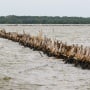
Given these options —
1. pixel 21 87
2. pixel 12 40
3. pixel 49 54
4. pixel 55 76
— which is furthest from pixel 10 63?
pixel 12 40

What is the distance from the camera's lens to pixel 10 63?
86.9ft

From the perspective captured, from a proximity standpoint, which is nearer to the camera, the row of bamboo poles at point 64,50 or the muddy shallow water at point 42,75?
the muddy shallow water at point 42,75

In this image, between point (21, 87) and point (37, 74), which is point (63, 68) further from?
point (21, 87)

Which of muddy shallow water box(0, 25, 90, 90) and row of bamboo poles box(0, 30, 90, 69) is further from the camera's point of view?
row of bamboo poles box(0, 30, 90, 69)

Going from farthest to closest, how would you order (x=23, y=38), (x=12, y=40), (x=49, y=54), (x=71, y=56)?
1. (x=12, y=40)
2. (x=23, y=38)
3. (x=49, y=54)
4. (x=71, y=56)

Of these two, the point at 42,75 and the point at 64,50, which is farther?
the point at 64,50

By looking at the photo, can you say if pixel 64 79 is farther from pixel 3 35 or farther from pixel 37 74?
pixel 3 35

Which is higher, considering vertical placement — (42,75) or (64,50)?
(64,50)

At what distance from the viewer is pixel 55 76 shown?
67.6 feet

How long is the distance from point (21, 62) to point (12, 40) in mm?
22040

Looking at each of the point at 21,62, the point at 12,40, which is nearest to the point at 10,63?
the point at 21,62

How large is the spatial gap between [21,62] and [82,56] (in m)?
5.06

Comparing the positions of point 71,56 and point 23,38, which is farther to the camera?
point 23,38

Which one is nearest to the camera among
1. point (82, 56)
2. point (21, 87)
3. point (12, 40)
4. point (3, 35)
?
point (21, 87)
